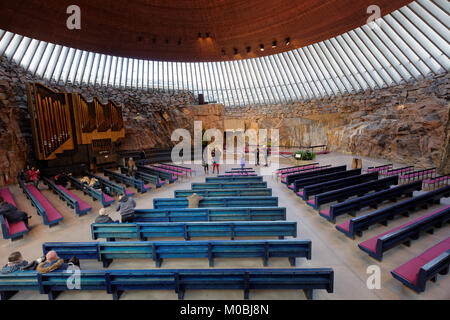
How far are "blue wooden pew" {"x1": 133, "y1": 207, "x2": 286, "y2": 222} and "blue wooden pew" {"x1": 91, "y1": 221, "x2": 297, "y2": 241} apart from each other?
0.64 m

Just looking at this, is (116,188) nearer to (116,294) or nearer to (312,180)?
(116,294)

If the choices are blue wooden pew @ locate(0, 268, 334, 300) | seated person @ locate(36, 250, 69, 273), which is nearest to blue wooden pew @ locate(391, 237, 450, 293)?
blue wooden pew @ locate(0, 268, 334, 300)

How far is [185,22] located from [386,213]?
450 inches

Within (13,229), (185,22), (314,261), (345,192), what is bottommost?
(314,261)

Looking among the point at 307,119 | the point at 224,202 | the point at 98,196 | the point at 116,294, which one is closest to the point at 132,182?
the point at 98,196

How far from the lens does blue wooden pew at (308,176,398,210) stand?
5562 mm

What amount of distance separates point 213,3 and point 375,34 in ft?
40.5

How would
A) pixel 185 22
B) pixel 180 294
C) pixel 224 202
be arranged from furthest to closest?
pixel 185 22, pixel 224 202, pixel 180 294

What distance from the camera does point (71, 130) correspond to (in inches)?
438

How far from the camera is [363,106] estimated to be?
18203 mm

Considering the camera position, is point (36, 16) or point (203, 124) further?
point (203, 124)

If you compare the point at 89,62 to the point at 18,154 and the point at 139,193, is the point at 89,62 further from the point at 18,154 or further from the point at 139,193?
the point at 139,193
